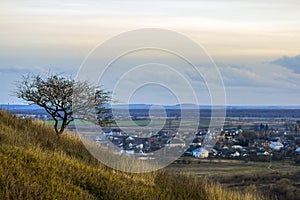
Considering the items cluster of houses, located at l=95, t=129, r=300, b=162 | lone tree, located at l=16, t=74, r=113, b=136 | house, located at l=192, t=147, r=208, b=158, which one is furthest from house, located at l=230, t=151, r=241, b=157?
lone tree, located at l=16, t=74, r=113, b=136

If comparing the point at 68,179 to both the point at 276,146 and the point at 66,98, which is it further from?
the point at 276,146

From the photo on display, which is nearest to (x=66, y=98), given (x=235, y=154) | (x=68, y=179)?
(x=68, y=179)

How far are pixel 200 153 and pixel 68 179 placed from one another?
59.4 ft

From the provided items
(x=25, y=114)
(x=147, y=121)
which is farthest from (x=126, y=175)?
(x=25, y=114)

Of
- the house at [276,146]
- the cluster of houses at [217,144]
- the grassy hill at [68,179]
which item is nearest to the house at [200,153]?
the cluster of houses at [217,144]

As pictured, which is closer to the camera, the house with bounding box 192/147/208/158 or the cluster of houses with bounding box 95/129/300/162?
the cluster of houses with bounding box 95/129/300/162

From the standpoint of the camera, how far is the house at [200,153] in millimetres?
30419

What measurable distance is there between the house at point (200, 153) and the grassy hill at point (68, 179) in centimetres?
1159

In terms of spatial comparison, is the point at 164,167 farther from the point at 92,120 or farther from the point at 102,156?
the point at 92,120

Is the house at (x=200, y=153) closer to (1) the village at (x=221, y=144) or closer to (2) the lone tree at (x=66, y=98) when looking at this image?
(1) the village at (x=221, y=144)

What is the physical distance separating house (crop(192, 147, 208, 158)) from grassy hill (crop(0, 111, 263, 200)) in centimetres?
1159

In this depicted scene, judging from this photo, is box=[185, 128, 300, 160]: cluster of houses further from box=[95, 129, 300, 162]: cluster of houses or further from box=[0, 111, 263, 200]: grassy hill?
box=[0, 111, 263, 200]: grassy hill

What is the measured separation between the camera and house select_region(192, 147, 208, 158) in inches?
1198

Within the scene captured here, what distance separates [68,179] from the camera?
1309 cm
